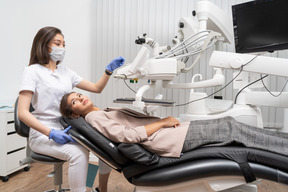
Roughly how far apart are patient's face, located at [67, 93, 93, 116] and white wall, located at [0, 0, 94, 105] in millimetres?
1222

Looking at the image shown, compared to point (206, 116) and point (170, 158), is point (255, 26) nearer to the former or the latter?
point (206, 116)

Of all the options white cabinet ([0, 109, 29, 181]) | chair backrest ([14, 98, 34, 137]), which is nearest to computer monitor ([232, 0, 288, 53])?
chair backrest ([14, 98, 34, 137])

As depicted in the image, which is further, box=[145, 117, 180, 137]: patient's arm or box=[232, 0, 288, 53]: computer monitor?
box=[232, 0, 288, 53]: computer monitor

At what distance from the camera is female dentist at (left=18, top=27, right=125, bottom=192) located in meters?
1.20

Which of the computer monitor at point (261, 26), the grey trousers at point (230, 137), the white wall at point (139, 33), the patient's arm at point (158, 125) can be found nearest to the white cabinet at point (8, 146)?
the white wall at point (139, 33)

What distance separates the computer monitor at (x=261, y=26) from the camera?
1296mm

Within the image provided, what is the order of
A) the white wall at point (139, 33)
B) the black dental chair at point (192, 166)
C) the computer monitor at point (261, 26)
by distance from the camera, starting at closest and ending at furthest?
the black dental chair at point (192, 166), the computer monitor at point (261, 26), the white wall at point (139, 33)

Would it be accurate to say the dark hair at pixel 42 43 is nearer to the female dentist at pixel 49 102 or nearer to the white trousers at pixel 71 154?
the female dentist at pixel 49 102

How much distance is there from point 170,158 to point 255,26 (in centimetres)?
102

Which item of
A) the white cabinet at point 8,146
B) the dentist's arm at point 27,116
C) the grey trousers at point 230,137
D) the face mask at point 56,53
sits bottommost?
the white cabinet at point 8,146

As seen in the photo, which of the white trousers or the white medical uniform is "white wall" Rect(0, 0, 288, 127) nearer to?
the white medical uniform

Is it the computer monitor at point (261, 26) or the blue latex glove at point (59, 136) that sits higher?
the computer monitor at point (261, 26)

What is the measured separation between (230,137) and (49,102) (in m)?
1.07

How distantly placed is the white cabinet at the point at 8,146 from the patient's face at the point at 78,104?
1028 mm
